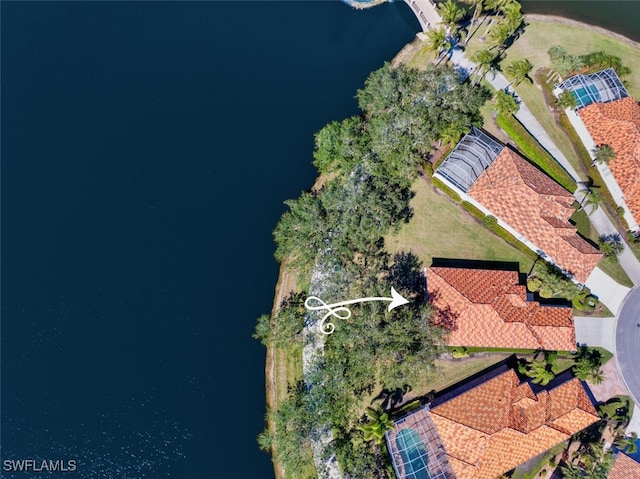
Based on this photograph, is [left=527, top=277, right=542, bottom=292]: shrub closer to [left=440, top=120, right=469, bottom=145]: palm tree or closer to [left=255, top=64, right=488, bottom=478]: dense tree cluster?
[left=255, top=64, right=488, bottom=478]: dense tree cluster

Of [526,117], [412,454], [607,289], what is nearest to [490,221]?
[526,117]

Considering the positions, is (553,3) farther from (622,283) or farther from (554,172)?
(622,283)

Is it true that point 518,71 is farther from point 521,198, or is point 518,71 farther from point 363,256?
point 363,256

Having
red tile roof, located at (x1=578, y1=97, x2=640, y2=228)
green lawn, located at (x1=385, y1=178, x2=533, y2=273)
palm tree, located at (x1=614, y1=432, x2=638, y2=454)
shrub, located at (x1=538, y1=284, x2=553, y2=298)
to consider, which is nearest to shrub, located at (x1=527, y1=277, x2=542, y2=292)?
shrub, located at (x1=538, y1=284, x2=553, y2=298)

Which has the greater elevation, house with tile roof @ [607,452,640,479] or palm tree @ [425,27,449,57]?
palm tree @ [425,27,449,57]

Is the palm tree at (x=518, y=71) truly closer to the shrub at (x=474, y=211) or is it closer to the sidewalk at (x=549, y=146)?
the sidewalk at (x=549, y=146)
